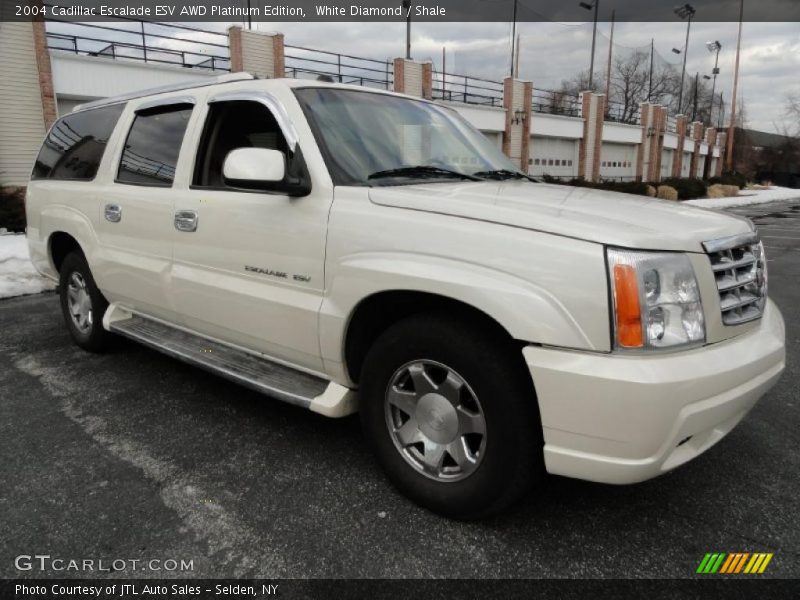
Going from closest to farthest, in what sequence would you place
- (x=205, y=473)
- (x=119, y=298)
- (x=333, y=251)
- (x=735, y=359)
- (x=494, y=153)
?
1. (x=735, y=359)
2. (x=333, y=251)
3. (x=205, y=473)
4. (x=494, y=153)
5. (x=119, y=298)

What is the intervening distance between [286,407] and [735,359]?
2542mm

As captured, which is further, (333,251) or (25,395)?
(25,395)

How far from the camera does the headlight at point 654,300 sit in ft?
6.48

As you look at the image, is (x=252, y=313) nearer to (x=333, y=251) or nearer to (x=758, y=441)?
(x=333, y=251)

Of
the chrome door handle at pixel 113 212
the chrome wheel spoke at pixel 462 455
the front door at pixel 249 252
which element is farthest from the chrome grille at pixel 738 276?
the chrome door handle at pixel 113 212

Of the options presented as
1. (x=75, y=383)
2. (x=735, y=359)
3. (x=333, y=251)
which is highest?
(x=333, y=251)

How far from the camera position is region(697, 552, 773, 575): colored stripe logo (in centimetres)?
221

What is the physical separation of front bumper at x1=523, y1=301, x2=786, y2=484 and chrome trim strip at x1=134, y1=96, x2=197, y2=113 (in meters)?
2.64

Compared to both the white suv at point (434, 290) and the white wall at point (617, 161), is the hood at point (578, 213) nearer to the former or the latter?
the white suv at point (434, 290)

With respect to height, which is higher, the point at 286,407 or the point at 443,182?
the point at 443,182

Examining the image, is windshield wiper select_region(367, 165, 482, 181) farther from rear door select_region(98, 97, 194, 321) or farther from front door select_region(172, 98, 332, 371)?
rear door select_region(98, 97, 194, 321)

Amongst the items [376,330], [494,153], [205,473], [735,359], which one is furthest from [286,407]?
[735,359]

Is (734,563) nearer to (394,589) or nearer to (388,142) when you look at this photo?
(394,589)

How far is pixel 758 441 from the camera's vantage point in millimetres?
3271
